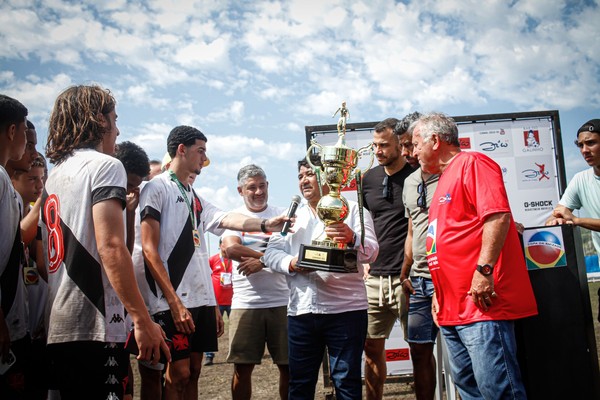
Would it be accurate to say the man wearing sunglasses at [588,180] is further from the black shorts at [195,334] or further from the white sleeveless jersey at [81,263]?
the white sleeveless jersey at [81,263]

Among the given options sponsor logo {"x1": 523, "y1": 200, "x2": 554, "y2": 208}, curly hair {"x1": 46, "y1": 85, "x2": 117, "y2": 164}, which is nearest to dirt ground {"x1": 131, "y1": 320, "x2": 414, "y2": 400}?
sponsor logo {"x1": 523, "y1": 200, "x2": 554, "y2": 208}

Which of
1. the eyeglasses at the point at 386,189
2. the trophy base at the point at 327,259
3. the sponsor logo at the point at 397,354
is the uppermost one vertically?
the eyeglasses at the point at 386,189

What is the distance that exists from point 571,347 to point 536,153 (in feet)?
10.9

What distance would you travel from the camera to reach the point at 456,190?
9.18ft

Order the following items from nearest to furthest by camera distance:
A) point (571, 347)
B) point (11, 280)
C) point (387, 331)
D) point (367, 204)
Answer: point (11, 280), point (571, 347), point (387, 331), point (367, 204)

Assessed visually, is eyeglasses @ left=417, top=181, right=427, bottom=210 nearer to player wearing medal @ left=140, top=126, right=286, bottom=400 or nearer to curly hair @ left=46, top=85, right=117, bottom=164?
player wearing medal @ left=140, top=126, right=286, bottom=400

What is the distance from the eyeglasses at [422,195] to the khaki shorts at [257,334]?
1651 millimetres

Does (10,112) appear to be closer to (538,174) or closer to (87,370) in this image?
(87,370)

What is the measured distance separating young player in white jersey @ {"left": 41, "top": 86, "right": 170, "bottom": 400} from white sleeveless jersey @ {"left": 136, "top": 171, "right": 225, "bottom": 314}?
35.6 inches

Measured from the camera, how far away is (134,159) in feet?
12.1

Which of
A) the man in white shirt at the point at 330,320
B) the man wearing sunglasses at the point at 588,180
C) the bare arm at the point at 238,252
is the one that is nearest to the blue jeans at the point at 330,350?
the man in white shirt at the point at 330,320

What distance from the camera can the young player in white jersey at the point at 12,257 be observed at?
2.24 metres

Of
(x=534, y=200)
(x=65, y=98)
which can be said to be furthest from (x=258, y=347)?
(x=534, y=200)

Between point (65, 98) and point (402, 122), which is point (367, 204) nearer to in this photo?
point (402, 122)
